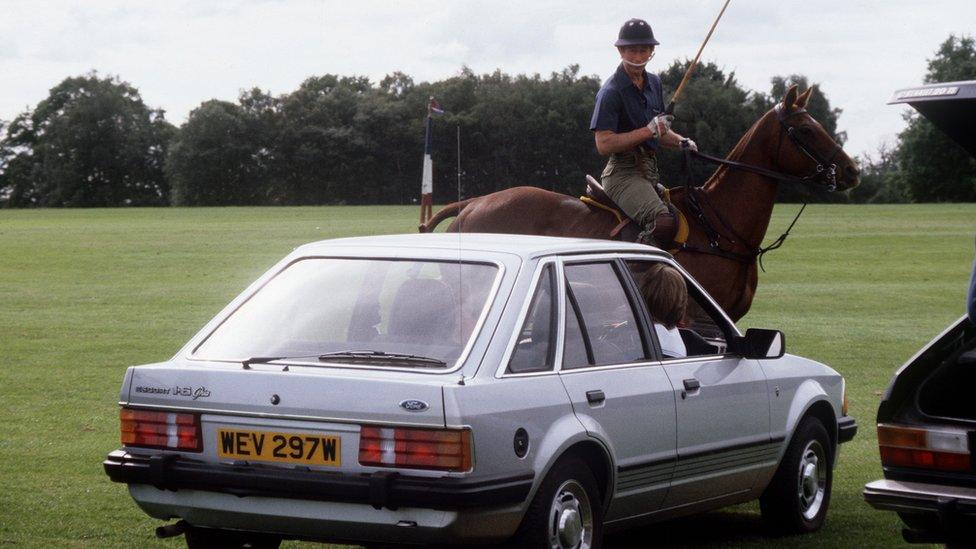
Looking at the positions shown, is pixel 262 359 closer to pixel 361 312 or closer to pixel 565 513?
pixel 361 312

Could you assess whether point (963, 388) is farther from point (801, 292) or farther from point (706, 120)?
point (706, 120)

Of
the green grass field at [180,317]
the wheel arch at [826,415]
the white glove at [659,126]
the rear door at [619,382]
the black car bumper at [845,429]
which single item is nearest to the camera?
the rear door at [619,382]

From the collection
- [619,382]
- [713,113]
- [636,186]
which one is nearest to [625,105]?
[636,186]

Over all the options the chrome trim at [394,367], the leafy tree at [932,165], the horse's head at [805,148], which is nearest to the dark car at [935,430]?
the chrome trim at [394,367]

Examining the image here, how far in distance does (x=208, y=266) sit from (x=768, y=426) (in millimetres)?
31356

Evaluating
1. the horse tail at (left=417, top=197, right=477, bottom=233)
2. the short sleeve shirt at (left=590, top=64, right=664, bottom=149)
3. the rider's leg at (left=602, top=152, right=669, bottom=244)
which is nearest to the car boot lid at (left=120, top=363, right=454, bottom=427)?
the short sleeve shirt at (left=590, top=64, right=664, bottom=149)

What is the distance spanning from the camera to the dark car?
21.9ft

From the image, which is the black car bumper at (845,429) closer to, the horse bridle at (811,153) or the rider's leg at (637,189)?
the rider's leg at (637,189)

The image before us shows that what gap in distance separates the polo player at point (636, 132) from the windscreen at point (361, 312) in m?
5.35

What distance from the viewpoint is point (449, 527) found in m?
6.41

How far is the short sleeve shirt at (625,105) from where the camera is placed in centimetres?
1270

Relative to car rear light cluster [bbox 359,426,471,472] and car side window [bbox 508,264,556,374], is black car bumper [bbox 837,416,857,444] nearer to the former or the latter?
car side window [bbox 508,264,556,374]

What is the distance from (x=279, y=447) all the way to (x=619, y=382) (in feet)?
5.45

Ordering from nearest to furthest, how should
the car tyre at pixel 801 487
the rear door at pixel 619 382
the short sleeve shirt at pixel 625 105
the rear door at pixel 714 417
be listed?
the rear door at pixel 619 382
the rear door at pixel 714 417
the car tyre at pixel 801 487
the short sleeve shirt at pixel 625 105
